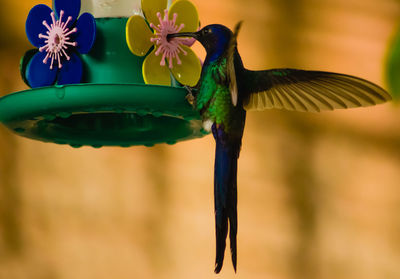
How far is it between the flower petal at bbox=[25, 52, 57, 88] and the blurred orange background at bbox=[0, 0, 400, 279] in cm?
165

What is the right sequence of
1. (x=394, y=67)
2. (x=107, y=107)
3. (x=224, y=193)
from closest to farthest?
(x=394, y=67)
(x=107, y=107)
(x=224, y=193)

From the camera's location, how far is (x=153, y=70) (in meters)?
1.64

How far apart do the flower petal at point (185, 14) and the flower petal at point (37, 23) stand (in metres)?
0.37

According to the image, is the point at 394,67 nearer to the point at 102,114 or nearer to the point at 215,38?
the point at 215,38

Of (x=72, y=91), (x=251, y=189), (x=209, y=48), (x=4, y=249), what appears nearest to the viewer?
(x=72, y=91)

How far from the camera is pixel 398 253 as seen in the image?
373cm

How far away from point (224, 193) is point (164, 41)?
0.49 meters

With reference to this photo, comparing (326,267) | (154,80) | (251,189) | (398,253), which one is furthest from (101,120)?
(398,253)

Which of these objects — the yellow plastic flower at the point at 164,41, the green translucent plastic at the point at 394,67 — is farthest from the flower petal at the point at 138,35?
the green translucent plastic at the point at 394,67

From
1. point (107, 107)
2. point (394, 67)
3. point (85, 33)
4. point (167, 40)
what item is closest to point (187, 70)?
point (167, 40)

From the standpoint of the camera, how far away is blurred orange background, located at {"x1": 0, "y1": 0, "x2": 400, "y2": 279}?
129 inches

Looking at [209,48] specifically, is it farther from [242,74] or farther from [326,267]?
[326,267]

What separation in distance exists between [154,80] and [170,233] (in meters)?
1.88

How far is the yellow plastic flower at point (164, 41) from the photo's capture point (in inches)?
62.6
